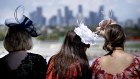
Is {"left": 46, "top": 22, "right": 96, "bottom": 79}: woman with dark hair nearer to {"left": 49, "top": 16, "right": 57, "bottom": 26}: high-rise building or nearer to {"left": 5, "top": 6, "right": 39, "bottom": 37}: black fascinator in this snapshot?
{"left": 5, "top": 6, "right": 39, "bottom": 37}: black fascinator

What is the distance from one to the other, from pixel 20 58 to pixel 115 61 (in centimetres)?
75

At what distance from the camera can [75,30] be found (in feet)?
10.1

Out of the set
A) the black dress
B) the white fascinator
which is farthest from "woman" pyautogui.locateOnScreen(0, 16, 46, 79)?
the white fascinator

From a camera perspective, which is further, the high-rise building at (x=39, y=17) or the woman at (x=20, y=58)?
the high-rise building at (x=39, y=17)

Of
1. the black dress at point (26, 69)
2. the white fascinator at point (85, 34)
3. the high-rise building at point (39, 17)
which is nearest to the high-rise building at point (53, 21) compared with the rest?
the high-rise building at point (39, 17)

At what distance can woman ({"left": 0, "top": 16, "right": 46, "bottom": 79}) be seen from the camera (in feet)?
9.78

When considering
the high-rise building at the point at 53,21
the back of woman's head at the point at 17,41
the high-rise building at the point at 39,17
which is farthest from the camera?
the high-rise building at the point at 53,21

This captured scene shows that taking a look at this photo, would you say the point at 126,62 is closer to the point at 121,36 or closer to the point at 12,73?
the point at 121,36

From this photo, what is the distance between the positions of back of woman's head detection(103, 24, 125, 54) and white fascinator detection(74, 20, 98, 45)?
15 centimetres

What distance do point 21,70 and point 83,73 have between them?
0.49 meters

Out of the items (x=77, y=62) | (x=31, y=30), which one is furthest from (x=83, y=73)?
(x=31, y=30)

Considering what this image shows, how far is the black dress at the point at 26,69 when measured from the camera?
9.82 ft

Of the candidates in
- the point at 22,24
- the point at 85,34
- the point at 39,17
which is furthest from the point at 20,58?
the point at 39,17

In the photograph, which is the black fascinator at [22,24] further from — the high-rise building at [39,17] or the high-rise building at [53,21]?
the high-rise building at [53,21]
